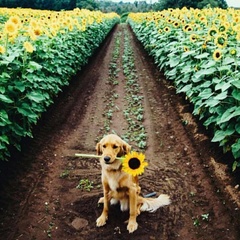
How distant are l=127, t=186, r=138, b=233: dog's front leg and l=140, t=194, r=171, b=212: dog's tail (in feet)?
1.03

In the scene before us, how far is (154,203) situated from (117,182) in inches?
34.7

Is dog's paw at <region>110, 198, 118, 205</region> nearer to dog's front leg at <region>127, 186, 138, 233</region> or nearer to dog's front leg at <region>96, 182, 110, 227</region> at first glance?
dog's front leg at <region>96, 182, 110, 227</region>

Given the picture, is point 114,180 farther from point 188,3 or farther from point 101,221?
point 188,3

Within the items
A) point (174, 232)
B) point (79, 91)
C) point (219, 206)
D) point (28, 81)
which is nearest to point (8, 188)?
point (28, 81)

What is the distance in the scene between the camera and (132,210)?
4457 mm

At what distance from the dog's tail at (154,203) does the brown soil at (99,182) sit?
71mm

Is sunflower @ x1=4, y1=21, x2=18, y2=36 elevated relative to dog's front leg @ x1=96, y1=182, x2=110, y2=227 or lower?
elevated

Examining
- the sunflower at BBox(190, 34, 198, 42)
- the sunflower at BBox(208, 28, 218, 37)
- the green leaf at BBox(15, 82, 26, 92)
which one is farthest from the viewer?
the sunflower at BBox(190, 34, 198, 42)

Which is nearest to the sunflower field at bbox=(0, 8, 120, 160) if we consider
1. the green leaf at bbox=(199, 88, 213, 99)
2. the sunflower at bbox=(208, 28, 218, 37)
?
the green leaf at bbox=(199, 88, 213, 99)

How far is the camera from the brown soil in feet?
14.9

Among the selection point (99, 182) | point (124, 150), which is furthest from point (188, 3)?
point (124, 150)

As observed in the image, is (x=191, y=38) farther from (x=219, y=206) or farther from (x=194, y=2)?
(x=194, y=2)

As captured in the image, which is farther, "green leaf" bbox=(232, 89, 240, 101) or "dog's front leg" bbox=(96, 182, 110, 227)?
"green leaf" bbox=(232, 89, 240, 101)

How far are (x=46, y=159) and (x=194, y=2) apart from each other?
35669mm
